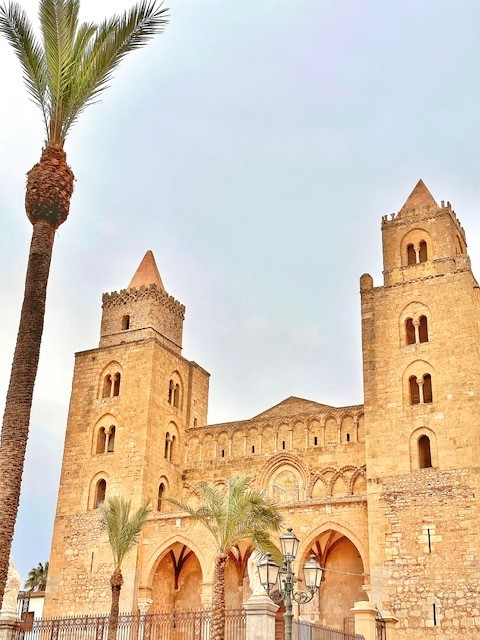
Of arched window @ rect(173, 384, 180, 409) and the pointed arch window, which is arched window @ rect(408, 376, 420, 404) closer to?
arched window @ rect(173, 384, 180, 409)

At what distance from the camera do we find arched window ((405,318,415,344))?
28.2 m

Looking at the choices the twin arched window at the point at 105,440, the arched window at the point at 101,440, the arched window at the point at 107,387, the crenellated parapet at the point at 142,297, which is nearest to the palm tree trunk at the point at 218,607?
the twin arched window at the point at 105,440

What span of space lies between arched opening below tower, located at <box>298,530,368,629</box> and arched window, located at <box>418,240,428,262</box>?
10365 millimetres

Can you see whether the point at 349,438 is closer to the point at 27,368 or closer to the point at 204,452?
the point at 204,452

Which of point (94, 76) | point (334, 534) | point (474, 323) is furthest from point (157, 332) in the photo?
point (94, 76)

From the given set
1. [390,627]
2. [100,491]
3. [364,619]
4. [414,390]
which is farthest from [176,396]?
[364,619]

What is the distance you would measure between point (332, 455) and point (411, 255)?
8.17 m

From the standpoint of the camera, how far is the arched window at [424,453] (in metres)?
26.0

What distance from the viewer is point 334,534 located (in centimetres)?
2825

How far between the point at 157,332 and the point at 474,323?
1329 centimetres

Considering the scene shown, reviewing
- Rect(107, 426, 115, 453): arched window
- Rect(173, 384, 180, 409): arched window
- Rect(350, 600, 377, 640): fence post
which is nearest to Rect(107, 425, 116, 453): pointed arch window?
Rect(107, 426, 115, 453): arched window

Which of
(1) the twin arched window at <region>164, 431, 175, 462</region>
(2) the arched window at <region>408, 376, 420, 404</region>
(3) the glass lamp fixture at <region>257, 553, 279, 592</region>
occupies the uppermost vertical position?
(2) the arched window at <region>408, 376, 420, 404</region>

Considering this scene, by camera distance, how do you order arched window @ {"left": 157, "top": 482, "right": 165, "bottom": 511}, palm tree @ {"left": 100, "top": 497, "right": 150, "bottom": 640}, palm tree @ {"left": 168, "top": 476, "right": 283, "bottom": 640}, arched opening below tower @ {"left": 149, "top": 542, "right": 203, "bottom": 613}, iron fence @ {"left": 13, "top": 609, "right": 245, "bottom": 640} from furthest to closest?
1. arched window @ {"left": 157, "top": 482, "right": 165, "bottom": 511}
2. arched opening below tower @ {"left": 149, "top": 542, "right": 203, "bottom": 613}
3. palm tree @ {"left": 100, "top": 497, "right": 150, "bottom": 640}
4. palm tree @ {"left": 168, "top": 476, "right": 283, "bottom": 640}
5. iron fence @ {"left": 13, "top": 609, "right": 245, "bottom": 640}

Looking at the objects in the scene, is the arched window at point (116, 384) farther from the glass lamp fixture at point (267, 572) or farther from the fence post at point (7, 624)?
the glass lamp fixture at point (267, 572)
